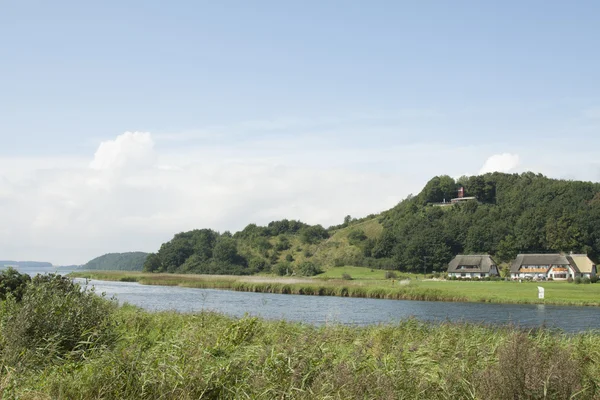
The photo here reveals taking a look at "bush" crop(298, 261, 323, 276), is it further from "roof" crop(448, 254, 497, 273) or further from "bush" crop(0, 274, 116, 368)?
"bush" crop(0, 274, 116, 368)

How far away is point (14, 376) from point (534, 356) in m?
7.48

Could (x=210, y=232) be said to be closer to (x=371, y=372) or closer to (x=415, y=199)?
(x=415, y=199)

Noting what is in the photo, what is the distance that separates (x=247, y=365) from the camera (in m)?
9.02

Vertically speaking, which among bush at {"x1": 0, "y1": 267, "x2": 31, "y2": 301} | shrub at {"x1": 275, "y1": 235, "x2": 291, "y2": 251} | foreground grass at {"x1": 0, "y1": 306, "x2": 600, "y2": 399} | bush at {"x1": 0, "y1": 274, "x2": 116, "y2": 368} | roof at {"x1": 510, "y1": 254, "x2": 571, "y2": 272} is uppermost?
shrub at {"x1": 275, "y1": 235, "x2": 291, "y2": 251}

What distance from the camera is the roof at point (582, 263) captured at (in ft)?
303

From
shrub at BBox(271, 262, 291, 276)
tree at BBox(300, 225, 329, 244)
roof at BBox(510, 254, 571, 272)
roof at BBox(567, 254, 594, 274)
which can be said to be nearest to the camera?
roof at BBox(567, 254, 594, 274)

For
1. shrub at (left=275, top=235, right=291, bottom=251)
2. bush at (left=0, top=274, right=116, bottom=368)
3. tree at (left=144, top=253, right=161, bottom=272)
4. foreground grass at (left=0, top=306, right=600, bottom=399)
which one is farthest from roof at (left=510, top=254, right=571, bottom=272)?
bush at (left=0, top=274, right=116, bottom=368)

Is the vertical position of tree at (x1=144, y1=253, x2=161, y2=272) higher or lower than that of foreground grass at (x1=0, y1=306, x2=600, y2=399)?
higher

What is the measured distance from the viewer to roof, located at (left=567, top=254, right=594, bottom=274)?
92.3 meters

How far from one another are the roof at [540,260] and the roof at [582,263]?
5.22ft

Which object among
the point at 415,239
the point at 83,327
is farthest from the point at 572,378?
the point at 415,239

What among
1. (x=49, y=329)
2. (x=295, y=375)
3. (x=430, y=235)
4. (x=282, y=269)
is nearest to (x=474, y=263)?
(x=430, y=235)

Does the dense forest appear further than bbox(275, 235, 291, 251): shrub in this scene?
No

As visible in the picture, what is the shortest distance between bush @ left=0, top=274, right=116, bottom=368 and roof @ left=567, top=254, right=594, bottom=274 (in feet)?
314
